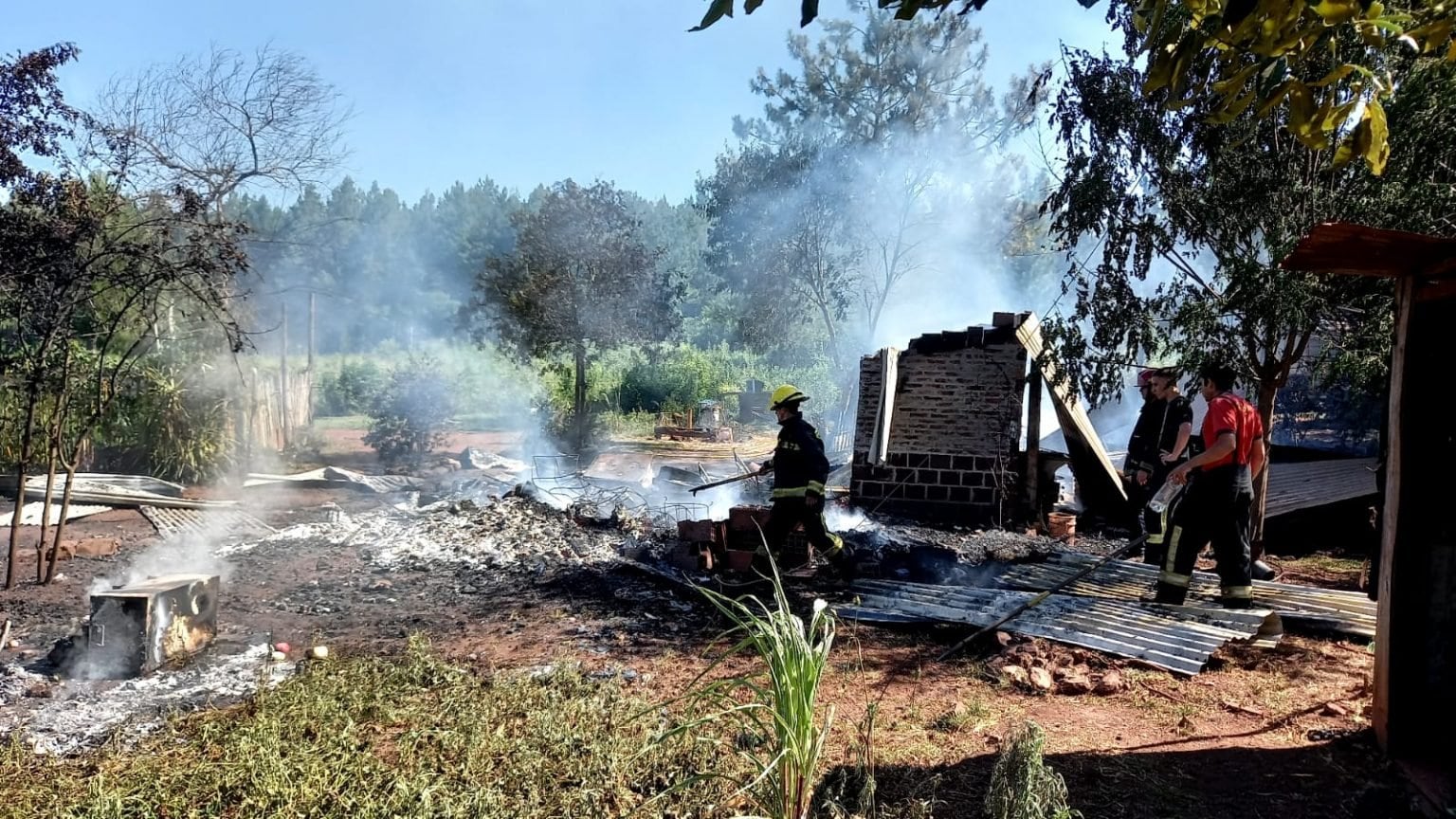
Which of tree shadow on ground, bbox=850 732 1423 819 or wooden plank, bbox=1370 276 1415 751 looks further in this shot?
wooden plank, bbox=1370 276 1415 751

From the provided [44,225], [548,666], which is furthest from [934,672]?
[44,225]

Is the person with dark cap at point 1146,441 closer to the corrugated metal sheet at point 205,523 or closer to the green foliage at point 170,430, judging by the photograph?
the corrugated metal sheet at point 205,523

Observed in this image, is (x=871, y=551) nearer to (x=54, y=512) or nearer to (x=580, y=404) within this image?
(x=54, y=512)

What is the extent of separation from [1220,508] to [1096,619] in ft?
4.08

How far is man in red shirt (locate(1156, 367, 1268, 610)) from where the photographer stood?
6004 mm

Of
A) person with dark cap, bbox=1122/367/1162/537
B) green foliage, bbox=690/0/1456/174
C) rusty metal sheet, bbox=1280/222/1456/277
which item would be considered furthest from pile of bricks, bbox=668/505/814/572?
green foliage, bbox=690/0/1456/174

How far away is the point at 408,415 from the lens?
16.7 meters

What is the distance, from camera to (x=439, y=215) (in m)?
60.3

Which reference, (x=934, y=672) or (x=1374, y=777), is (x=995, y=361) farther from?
(x=1374, y=777)

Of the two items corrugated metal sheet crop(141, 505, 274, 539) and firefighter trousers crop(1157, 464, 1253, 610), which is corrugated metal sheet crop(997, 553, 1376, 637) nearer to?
firefighter trousers crop(1157, 464, 1253, 610)

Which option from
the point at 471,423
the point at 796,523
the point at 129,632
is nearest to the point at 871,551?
the point at 796,523

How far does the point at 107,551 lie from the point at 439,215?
55832 mm

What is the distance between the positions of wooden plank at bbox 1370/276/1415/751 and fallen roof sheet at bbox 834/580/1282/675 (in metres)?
1.11

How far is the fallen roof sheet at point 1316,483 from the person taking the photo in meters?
9.53
